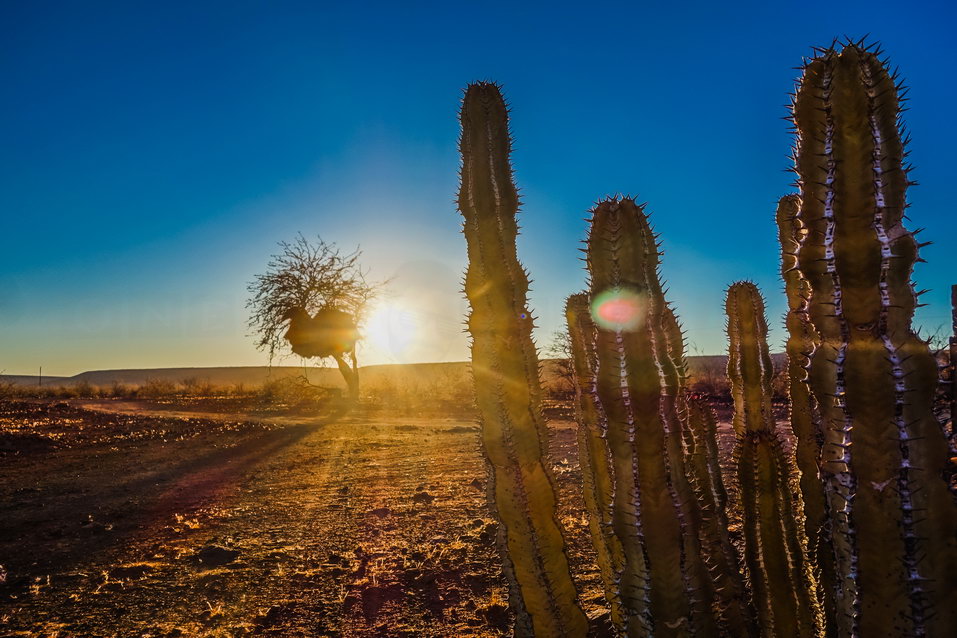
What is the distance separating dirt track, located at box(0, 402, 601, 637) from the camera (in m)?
3.76

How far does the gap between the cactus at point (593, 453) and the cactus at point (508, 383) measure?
0.85 feet

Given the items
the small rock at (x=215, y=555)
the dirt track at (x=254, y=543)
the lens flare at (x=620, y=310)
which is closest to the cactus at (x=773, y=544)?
the dirt track at (x=254, y=543)

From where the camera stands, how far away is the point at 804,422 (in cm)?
312

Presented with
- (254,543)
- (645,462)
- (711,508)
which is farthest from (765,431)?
(254,543)

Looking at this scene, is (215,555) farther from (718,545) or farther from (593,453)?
(718,545)

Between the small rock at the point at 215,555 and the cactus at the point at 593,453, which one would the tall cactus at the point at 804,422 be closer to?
the cactus at the point at 593,453

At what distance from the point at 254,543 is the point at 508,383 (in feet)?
12.9

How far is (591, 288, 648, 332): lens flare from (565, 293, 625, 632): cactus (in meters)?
0.08

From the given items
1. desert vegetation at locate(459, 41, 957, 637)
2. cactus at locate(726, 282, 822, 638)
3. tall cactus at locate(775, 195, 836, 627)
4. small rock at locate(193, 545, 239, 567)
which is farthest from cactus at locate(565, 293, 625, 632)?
small rock at locate(193, 545, 239, 567)

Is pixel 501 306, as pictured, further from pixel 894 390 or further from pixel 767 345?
pixel 767 345

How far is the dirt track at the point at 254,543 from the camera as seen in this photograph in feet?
12.3

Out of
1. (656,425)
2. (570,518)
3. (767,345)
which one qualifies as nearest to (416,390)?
(570,518)

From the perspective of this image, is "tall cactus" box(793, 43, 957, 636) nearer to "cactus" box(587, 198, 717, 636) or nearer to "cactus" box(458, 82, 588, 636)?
"cactus" box(587, 198, 717, 636)

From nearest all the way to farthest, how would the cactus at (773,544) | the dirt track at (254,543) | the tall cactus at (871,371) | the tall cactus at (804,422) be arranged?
the tall cactus at (871,371), the tall cactus at (804,422), the cactus at (773,544), the dirt track at (254,543)
